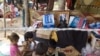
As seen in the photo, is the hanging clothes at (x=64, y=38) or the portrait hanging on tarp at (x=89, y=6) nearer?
the hanging clothes at (x=64, y=38)

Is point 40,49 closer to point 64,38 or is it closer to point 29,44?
point 29,44

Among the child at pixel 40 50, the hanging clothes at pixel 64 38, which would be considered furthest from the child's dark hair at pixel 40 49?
the hanging clothes at pixel 64 38

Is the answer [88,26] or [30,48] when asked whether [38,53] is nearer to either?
[30,48]

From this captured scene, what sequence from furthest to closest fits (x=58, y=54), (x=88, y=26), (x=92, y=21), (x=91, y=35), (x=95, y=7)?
(x=95, y=7), (x=92, y=21), (x=88, y=26), (x=91, y=35), (x=58, y=54)

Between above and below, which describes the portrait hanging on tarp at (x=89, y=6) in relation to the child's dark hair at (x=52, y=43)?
above

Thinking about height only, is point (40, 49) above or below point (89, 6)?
below

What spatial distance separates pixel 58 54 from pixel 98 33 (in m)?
0.34

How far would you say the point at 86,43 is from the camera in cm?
206

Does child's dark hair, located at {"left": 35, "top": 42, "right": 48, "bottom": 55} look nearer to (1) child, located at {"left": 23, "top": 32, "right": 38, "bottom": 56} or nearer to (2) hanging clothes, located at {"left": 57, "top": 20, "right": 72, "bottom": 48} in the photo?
(1) child, located at {"left": 23, "top": 32, "right": 38, "bottom": 56}

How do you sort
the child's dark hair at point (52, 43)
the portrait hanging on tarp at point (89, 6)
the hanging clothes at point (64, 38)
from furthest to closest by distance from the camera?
the portrait hanging on tarp at point (89, 6), the hanging clothes at point (64, 38), the child's dark hair at point (52, 43)

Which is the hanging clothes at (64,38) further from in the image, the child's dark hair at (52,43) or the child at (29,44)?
the child at (29,44)

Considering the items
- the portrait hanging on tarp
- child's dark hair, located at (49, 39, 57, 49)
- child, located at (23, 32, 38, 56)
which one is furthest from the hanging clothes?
the portrait hanging on tarp

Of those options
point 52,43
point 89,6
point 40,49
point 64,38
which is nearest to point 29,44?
point 40,49

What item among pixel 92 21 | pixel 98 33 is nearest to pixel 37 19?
pixel 92 21
